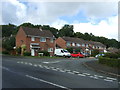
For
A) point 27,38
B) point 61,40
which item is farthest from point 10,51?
point 61,40

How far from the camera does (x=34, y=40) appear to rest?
47.8 metres

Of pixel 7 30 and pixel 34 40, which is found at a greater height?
pixel 7 30

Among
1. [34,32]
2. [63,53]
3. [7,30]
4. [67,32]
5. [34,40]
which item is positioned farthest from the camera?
[67,32]

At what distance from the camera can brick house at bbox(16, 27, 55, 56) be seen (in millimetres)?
46094

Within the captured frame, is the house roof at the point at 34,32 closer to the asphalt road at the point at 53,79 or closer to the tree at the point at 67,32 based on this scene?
the asphalt road at the point at 53,79

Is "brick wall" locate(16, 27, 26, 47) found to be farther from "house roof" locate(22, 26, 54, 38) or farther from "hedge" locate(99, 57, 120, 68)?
"hedge" locate(99, 57, 120, 68)

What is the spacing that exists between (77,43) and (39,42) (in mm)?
24761

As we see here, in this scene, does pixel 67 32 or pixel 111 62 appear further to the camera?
pixel 67 32

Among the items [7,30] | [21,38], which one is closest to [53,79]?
[21,38]

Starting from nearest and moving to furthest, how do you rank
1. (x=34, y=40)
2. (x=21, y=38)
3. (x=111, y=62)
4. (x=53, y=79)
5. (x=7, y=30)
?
(x=53, y=79) → (x=111, y=62) → (x=34, y=40) → (x=21, y=38) → (x=7, y=30)

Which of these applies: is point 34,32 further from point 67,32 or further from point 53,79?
point 67,32

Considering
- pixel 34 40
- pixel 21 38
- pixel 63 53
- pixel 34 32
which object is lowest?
pixel 63 53

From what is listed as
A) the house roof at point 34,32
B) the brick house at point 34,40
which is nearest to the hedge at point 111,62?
the brick house at point 34,40

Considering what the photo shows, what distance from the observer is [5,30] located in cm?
9731
